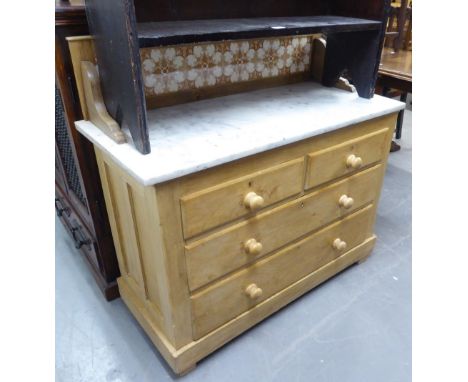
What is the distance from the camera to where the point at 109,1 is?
861mm

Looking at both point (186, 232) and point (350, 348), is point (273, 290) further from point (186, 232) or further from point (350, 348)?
point (186, 232)

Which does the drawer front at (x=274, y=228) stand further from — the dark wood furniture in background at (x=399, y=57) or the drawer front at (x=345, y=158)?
the dark wood furniture in background at (x=399, y=57)

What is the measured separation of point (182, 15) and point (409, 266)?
4.83ft

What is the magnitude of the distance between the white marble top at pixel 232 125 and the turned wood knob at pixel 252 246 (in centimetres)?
31

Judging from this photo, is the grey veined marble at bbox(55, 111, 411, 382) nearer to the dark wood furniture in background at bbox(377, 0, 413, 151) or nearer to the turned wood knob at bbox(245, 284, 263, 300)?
the turned wood knob at bbox(245, 284, 263, 300)

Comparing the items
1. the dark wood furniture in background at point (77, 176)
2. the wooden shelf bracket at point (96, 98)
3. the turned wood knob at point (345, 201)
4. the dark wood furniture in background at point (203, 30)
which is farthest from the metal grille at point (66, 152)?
the turned wood knob at point (345, 201)

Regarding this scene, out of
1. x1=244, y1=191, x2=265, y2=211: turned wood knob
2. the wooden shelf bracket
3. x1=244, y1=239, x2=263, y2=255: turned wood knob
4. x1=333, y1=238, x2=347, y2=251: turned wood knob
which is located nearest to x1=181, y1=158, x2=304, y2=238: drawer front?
x1=244, y1=191, x2=265, y2=211: turned wood knob

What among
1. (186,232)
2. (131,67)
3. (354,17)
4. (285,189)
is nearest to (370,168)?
(285,189)

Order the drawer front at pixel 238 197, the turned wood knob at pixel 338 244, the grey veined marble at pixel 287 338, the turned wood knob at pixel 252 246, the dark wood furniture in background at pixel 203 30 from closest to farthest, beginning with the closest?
the dark wood furniture in background at pixel 203 30 < the drawer front at pixel 238 197 < the turned wood knob at pixel 252 246 < the grey veined marble at pixel 287 338 < the turned wood knob at pixel 338 244

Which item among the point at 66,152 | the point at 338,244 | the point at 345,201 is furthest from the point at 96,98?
the point at 338,244

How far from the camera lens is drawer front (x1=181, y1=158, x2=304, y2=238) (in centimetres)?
100

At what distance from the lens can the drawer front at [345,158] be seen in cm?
123

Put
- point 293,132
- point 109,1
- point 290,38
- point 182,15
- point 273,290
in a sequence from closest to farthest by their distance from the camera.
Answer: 1. point 109,1
2. point 293,132
3. point 182,15
4. point 273,290
5. point 290,38

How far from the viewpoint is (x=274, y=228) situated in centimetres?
124
